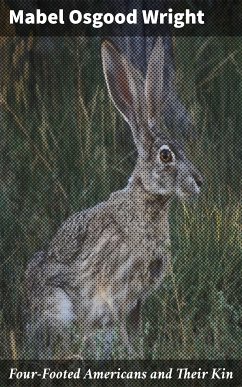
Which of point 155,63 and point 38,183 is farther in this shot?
point 38,183

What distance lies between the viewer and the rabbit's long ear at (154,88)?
3.94 meters

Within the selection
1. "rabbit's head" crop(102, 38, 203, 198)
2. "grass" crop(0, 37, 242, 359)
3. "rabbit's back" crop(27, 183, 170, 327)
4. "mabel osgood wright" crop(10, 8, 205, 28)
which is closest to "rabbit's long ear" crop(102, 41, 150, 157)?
"rabbit's head" crop(102, 38, 203, 198)

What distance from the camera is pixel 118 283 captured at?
3816 millimetres

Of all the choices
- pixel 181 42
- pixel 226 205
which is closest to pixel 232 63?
pixel 181 42

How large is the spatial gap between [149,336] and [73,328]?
24cm

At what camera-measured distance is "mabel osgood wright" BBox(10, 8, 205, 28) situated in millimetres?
4672

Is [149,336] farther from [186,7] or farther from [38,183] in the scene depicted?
[186,7]

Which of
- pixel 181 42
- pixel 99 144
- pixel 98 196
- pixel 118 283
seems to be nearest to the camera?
pixel 118 283

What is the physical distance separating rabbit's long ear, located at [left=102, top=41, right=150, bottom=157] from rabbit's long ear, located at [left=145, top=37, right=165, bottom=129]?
0.02 m

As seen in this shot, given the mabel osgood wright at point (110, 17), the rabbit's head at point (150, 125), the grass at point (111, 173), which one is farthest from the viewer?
the mabel osgood wright at point (110, 17)

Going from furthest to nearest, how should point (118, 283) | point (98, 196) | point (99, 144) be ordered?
1. point (99, 144)
2. point (98, 196)
3. point (118, 283)

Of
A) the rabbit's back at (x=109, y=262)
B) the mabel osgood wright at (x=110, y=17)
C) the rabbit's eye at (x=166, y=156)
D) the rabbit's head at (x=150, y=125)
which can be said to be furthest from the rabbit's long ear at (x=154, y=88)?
the mabel osgood wright at (x=110, y=17)

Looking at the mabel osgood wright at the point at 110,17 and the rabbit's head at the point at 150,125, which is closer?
the rabbit's head at the point at 150,125

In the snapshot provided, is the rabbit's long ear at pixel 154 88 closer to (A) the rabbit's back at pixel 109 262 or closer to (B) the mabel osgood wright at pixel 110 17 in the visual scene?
(A) the rabbit's back at pixel 109 262
